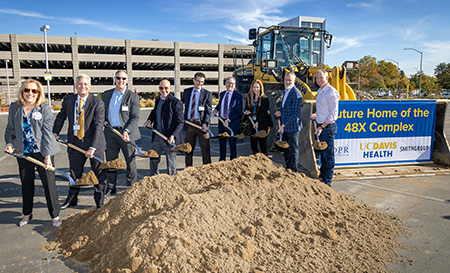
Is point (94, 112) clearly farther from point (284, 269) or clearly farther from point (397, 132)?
point (397, 132)

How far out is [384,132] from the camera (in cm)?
689

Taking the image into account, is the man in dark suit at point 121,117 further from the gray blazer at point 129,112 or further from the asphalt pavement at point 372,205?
the asphalt pavement at point 372,205

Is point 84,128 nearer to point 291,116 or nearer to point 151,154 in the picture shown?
point 151,154

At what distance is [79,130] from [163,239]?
2358mm

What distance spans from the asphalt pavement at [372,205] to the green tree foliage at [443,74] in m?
69.6

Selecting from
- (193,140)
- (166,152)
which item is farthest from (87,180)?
(193,140)

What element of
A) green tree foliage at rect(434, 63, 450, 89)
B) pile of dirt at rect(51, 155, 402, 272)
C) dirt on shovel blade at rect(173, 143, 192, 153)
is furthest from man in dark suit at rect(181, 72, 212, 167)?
green tree foliage at rect(434, 63, 450, 89)

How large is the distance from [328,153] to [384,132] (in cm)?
216

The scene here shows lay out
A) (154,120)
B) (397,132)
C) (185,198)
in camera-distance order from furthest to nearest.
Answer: (397,132)
(154,120)
(185,198)

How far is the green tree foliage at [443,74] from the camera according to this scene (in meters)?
63.8

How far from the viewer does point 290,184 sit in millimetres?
4434

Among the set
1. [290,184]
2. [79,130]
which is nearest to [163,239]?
[290,184]

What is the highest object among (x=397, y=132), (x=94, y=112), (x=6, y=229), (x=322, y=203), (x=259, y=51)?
(x=259, y=51)

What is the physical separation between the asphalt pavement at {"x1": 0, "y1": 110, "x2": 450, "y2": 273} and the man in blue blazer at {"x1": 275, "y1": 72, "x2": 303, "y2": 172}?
94 centimetres
